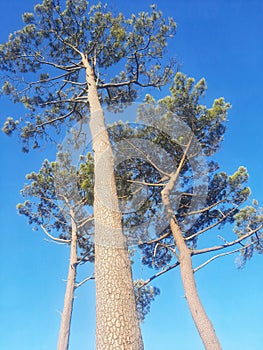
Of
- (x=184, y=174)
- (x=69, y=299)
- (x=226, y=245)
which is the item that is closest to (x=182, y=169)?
(x=184, y=174)

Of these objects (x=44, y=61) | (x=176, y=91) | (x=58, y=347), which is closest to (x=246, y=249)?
(x=176, y=91)

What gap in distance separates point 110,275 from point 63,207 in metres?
6.90

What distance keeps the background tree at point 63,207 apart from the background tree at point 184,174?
1.86 metres

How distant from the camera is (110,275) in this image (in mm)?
3436

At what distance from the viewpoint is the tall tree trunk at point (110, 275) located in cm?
296

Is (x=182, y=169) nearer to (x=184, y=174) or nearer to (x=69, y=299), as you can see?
(x=184, y=174)

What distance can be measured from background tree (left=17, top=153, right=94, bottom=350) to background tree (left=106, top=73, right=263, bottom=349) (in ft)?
6.11

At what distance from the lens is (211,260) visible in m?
6.82

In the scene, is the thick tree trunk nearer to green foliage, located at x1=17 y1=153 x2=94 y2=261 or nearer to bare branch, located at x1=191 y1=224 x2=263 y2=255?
bare branch, located at x1=191 y1=224 x2=263 y2=255

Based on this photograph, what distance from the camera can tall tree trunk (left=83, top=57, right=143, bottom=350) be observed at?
2.96 meters

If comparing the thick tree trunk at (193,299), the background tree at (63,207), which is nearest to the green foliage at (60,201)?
the background tree at (63,207)

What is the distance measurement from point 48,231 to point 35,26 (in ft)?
18.8

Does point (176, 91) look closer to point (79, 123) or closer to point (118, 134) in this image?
point (118, 134)

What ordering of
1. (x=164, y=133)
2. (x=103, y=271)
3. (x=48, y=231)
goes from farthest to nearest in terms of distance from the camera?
(x=48, y=231), (x=164, y=133), (x=103, y=271)
